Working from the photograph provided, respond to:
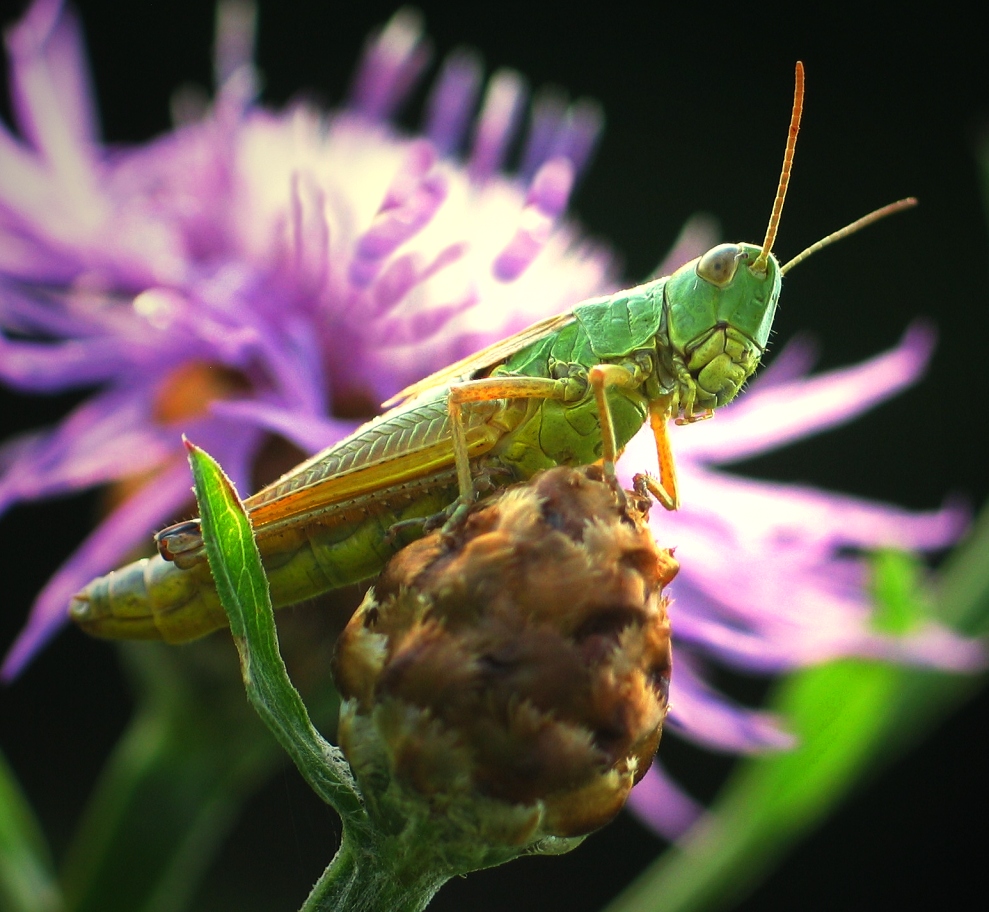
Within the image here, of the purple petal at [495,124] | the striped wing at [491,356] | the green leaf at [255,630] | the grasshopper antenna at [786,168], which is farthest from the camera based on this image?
the purple petal at [495,124]

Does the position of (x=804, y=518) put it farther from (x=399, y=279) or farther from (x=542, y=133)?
(x=542, y=133)

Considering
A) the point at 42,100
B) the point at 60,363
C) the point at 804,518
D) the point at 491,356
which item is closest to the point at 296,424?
the point at 491,356

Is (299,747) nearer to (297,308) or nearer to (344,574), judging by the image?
(344,574)

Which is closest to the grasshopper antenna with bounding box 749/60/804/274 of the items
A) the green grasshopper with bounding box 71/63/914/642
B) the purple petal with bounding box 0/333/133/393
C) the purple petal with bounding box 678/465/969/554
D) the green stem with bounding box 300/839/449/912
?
the green grasshopper with bounding box 71/63/914/642

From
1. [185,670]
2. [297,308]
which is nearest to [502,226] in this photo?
[297,308]

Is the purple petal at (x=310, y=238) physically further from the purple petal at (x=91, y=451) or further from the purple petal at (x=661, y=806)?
the purple petal at (x=661, y=806)

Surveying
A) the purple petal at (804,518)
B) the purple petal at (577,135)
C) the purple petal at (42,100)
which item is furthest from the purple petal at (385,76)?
the purple petal at (804,518)
